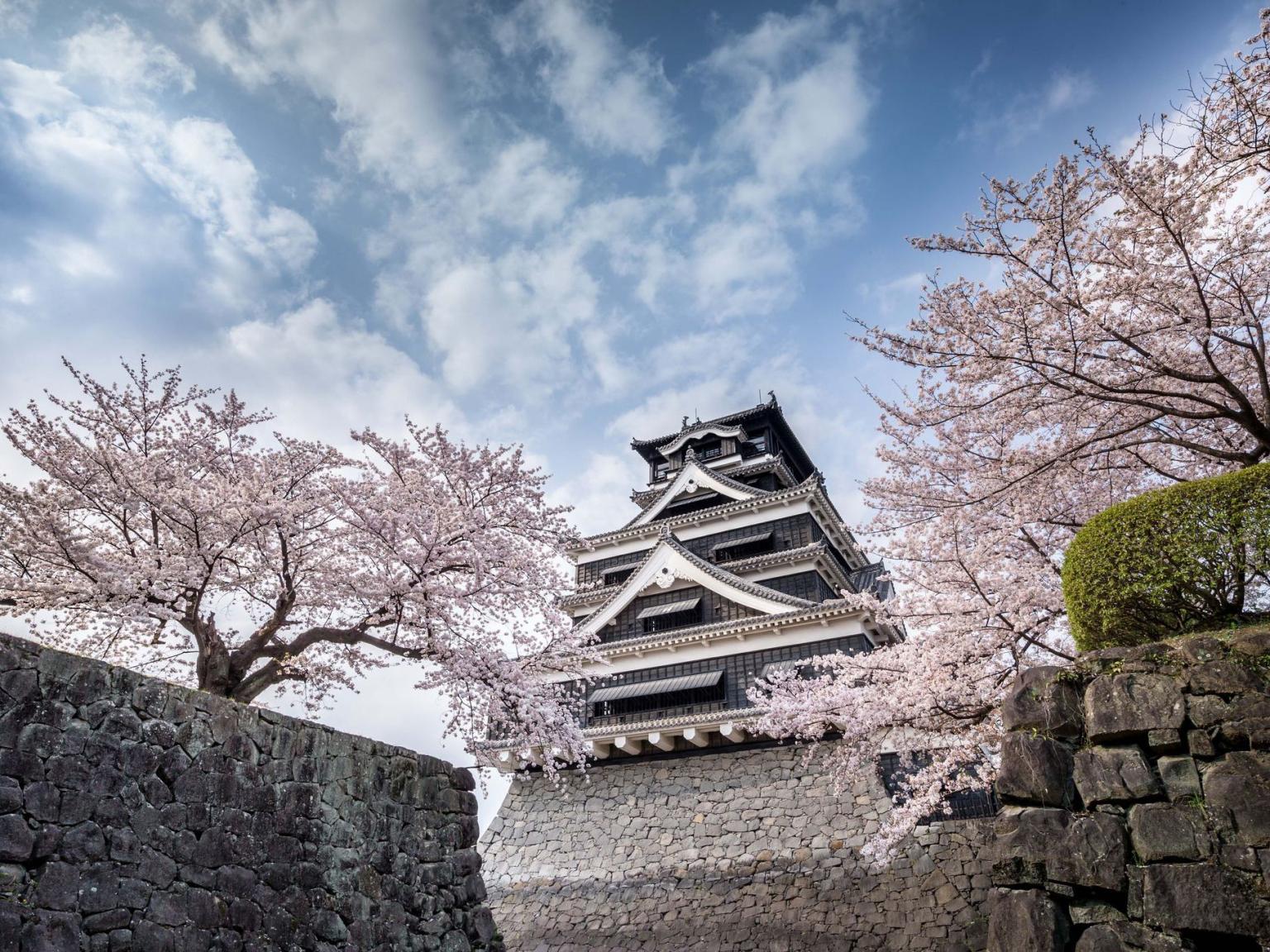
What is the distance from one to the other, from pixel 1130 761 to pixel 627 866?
12180 millimetres

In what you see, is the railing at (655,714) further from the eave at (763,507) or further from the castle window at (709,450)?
the castle window at (709,450)

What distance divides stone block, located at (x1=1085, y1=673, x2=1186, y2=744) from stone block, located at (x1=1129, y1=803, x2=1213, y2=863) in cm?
52

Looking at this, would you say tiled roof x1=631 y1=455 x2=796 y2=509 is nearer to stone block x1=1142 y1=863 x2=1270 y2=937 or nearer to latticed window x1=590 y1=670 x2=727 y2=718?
latticed window x1=590 y1=670 x2=727 y2=718

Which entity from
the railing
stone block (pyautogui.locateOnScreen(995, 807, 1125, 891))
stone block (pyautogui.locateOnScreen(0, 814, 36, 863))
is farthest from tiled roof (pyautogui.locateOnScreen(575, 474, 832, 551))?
stone block (pyautogui.locateOnScreen(0, 814, 36, 863))

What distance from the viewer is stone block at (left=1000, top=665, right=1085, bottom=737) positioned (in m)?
5.86

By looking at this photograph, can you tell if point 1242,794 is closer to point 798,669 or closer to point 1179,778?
point 1179,778

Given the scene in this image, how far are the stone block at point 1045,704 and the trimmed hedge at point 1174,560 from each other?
476 mm

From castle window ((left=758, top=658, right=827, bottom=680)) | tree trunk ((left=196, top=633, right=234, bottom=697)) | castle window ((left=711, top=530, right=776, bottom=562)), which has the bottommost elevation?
tree trunk ((left=196, top=633, right=234, bottom=697))

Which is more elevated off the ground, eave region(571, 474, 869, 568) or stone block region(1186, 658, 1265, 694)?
eave region(571, 474, 869, 568)

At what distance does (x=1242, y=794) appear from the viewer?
5023 millimetres

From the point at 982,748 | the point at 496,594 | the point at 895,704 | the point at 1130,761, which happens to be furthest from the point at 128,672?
the point at 982,748

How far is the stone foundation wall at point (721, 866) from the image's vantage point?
40.9 feet

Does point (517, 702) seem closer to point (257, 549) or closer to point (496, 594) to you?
point (496, 594)

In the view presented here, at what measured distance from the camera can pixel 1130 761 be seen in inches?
216
